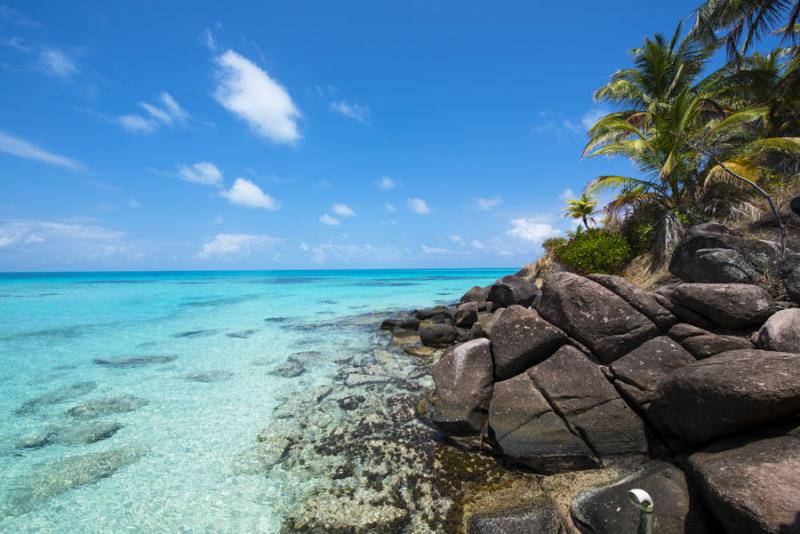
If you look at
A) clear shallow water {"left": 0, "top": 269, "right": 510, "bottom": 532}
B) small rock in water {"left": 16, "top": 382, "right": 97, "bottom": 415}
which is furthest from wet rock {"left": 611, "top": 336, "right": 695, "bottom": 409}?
small rock in water {"left": 16, "top": 382, "right": 97, "bottom": 415}

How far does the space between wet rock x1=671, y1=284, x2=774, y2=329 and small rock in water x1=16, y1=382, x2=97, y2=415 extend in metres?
14.0

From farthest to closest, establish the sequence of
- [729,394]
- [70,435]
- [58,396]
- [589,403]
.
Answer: [58,396] < [70,435] < [589,403] < [729,394]

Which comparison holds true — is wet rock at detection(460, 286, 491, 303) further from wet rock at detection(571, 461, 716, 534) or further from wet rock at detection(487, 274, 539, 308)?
wet rock at detection(571, 461, 716, 534)

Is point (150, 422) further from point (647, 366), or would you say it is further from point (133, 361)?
point (647, 366)

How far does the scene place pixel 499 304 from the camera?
15523 millimetres

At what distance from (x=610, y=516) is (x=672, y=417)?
5.61 ft

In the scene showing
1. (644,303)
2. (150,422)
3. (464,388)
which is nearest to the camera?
(644,303)

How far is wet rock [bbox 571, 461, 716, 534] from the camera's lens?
356 centimetres

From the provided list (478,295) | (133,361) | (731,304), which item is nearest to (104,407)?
(133,361)

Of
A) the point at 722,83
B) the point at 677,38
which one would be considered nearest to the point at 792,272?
the point at 722,83

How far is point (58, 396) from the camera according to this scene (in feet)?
29.5

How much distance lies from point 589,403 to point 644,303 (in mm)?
2144

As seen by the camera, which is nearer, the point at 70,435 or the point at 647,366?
the point at 647,366

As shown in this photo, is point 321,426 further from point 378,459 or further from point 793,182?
point 793,182
